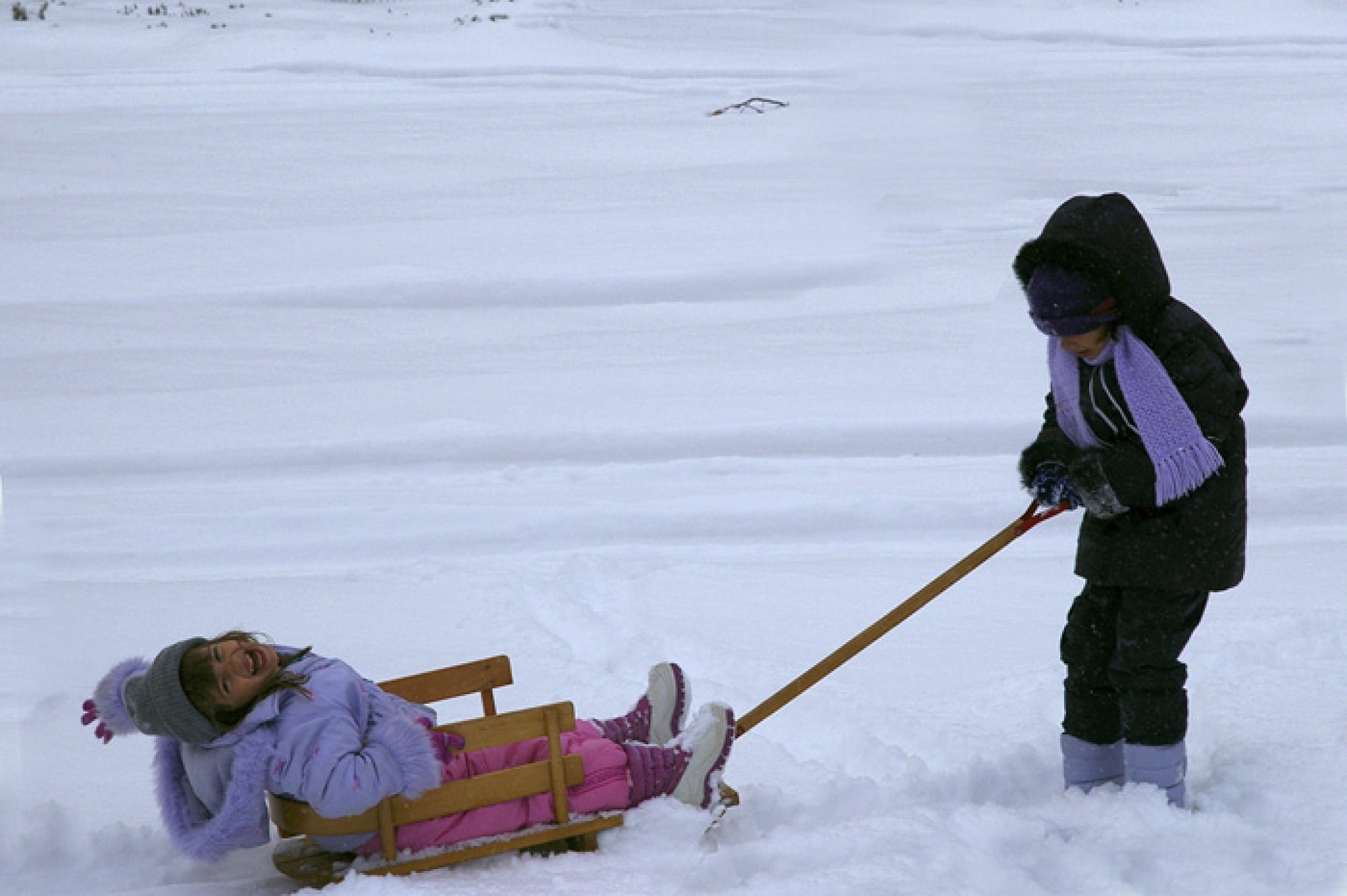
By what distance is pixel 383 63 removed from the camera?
14.8m

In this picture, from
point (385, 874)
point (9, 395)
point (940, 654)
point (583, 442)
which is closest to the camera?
point (385, 874)

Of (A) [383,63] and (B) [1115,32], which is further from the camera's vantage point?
(B) [1115,32]

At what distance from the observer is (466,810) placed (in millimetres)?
3023

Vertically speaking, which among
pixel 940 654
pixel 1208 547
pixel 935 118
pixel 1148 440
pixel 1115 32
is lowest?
pixel 940 654

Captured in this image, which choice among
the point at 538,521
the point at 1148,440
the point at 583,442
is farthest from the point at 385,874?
the point at 583,442

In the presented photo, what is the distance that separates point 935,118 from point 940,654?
947 cm

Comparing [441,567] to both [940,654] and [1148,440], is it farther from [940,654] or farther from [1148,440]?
[1148,440]

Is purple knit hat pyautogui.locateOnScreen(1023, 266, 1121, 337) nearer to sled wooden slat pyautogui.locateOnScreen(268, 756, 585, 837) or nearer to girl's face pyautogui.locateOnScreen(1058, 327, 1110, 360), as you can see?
girl's face pyautogui.locateOnScreen(1058, 327, 1110, 360)

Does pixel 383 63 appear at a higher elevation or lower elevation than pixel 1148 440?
higher

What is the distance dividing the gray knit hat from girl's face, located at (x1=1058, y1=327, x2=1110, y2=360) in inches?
80.9

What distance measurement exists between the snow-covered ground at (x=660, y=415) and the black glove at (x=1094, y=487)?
2.32ft

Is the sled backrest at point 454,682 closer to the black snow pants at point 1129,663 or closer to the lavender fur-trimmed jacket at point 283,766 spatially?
the lavender fur-trimmed jacket at point 283,766

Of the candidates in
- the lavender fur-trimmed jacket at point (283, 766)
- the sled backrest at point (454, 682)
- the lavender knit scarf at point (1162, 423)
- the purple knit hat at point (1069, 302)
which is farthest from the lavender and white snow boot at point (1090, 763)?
the lavender fur-trimmed jacket at point (283, 766)

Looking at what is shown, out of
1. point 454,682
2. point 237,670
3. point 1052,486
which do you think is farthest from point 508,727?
point 1052,486
